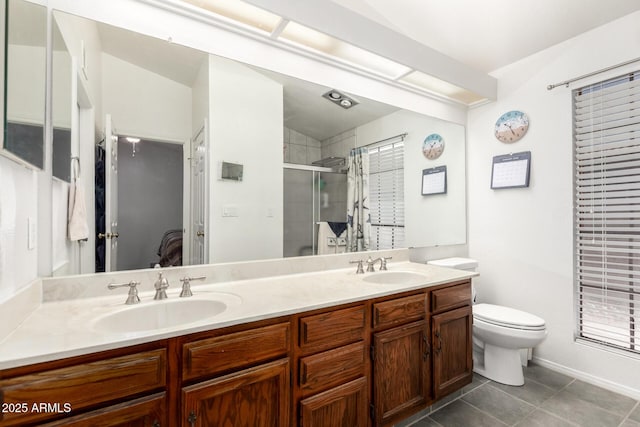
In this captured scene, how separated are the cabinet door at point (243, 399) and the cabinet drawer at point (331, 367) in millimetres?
91

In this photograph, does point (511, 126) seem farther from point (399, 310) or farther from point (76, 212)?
point (76, 212)

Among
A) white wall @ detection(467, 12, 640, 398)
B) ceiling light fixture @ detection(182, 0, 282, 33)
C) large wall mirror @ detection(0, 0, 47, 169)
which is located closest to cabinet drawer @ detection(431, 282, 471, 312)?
white wall @ detection(467, 12, 640, 398)

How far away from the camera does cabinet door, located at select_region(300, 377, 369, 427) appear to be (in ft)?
3.98

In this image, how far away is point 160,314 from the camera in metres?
1.25

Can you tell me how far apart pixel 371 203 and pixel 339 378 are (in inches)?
49.8

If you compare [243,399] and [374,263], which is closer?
[243,399]

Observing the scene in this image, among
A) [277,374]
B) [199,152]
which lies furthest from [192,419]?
[199,152]

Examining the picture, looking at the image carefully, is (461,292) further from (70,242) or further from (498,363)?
(70,242)

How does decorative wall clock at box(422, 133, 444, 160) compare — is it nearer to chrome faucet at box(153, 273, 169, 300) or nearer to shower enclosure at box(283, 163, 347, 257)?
shower enclosure at box(283, 163, 347, 257)

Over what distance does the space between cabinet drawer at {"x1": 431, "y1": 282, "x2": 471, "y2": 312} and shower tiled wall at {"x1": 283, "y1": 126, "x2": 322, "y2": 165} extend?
1115 mm

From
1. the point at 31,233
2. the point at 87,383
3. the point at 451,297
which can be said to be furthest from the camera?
the point at 451,297

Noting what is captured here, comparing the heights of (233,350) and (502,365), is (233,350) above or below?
above

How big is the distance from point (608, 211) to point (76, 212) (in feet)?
10.3

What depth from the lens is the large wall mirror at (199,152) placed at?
4.45 ft
